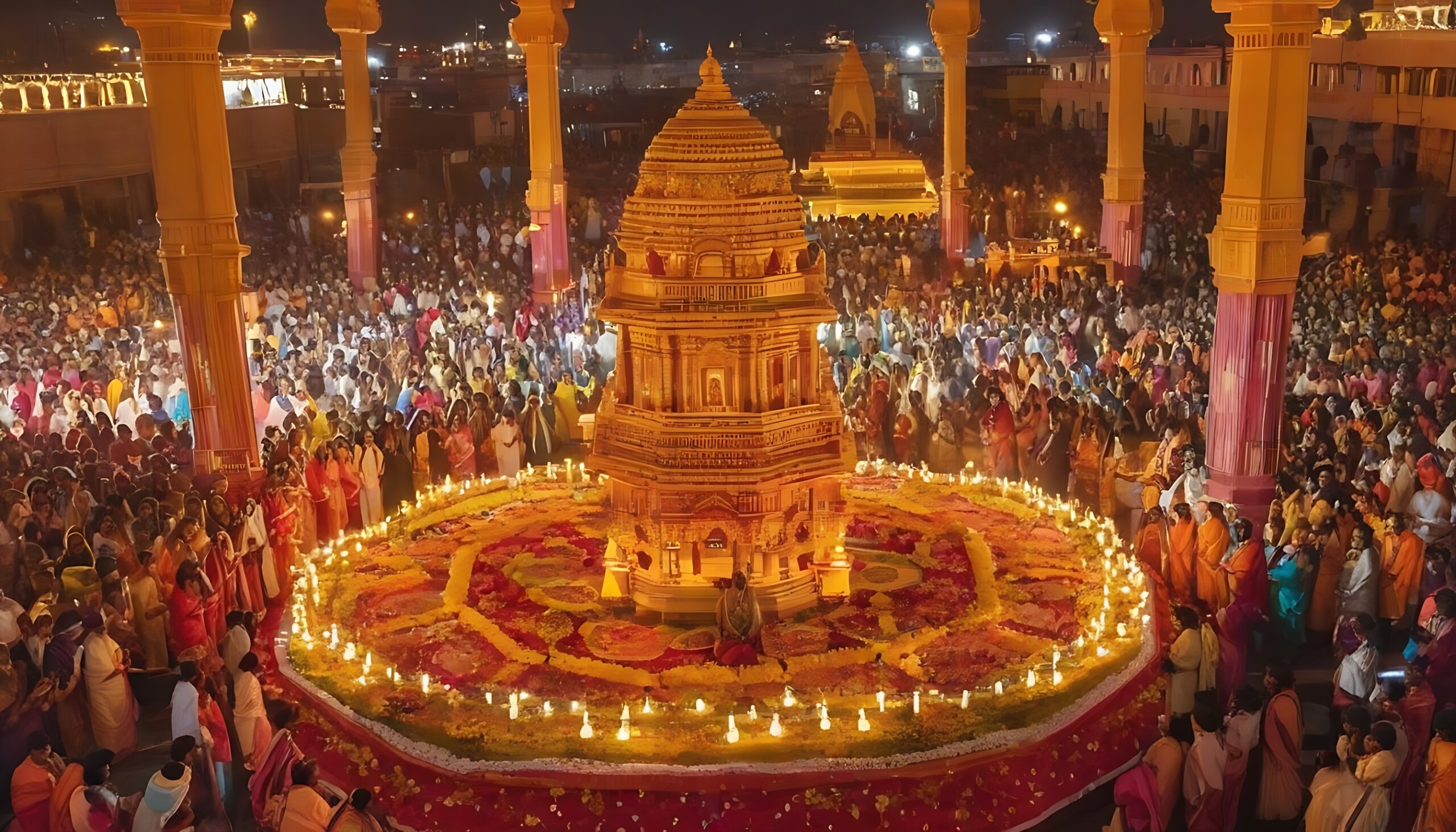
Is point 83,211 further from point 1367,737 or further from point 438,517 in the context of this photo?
point 1367,737

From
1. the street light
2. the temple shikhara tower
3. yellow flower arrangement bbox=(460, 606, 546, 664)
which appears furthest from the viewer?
the street light

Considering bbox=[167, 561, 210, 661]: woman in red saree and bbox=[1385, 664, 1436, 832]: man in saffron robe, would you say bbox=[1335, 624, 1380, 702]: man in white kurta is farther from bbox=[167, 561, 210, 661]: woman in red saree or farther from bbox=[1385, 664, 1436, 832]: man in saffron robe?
bbox=[167, 561, 210, 661]: woman in red saree

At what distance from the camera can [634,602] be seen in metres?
8.75

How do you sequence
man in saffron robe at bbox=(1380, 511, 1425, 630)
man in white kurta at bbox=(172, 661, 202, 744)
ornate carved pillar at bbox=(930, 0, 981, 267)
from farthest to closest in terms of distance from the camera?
ornate carved pillar at bbox=(930, 0, 981, 267)
man in saffron robe at bbox=(1380, 511, 1425, 630)
man in white kurta at bbox=(172, 661, 202, 744)

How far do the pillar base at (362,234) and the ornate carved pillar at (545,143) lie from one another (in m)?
2.27

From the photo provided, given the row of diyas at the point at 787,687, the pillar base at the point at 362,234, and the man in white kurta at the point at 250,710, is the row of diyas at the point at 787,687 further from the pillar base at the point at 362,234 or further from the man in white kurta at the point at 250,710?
the pillar base at the point at 362,234

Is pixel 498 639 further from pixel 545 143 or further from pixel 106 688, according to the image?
pixel 545 143

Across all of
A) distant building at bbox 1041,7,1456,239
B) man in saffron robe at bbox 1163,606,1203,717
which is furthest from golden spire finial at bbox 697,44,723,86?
distant building at bbox 1041,7,1456,239

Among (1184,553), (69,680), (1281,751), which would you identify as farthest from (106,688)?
(1184,553)

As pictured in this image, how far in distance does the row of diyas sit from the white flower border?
0.24m

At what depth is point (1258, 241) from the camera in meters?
8.57

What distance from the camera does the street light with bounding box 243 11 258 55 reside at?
32397 mm

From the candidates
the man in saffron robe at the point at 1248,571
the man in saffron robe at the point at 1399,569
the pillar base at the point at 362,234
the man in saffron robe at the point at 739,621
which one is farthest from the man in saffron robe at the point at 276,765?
the pillar base at the point at 362,234

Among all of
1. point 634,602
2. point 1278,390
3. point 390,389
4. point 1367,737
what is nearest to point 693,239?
point 634,602
